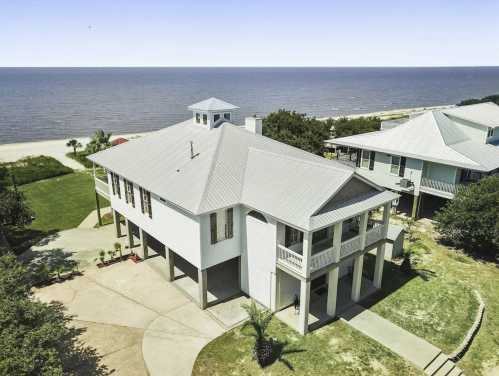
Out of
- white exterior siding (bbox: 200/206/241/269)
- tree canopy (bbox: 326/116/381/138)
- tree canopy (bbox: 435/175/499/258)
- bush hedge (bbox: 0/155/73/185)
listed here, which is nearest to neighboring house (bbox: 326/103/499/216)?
tree canopy (bbox: 435/175/499/258)

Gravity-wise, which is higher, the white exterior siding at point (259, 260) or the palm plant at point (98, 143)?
the palm plant at point (98, 143)

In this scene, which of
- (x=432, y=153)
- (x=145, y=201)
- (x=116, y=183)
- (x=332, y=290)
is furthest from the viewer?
(x=432, y=153)

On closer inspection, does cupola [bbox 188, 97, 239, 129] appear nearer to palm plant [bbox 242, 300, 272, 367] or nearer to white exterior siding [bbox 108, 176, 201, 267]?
white exterior siding [bbox 108, 176, 201, 267]

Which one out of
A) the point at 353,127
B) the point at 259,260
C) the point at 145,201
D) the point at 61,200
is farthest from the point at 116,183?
the point at 353,127

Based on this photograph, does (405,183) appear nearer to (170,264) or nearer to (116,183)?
(170,264)

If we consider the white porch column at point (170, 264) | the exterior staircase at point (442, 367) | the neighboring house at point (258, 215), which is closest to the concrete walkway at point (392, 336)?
the exterior staircase at point (442, 367)

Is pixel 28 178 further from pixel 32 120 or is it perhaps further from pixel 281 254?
pixel 32 120

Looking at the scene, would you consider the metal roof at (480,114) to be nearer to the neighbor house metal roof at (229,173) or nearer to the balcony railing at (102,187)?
the neighbor house metal roof at (229,173)
